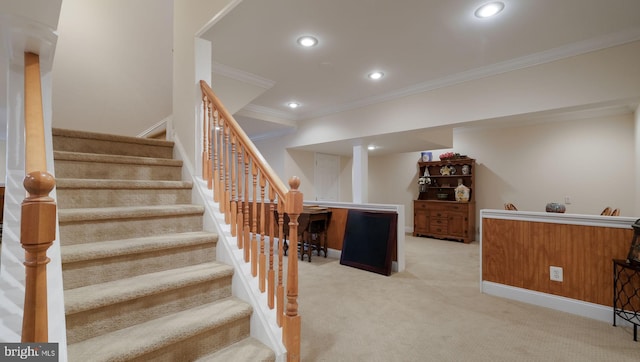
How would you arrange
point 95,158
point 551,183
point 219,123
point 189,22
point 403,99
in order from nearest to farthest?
point 95,158 < point 219,123 < point 189,22 < point 403,99 < point 551,183

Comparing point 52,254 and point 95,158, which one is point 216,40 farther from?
point 52,254

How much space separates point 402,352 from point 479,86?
2.89 meters

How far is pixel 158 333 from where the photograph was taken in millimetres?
1384

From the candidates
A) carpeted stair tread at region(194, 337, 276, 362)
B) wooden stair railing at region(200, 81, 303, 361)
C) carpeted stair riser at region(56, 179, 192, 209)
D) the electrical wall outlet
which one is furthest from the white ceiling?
carpeted stair tread at region(194, 337, 276, 362)

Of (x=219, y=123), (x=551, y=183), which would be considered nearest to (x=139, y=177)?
(x=219, y=123)

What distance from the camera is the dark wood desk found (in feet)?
13.3

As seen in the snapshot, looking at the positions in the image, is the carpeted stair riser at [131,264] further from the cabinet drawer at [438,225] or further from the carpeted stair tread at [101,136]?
the cabinet drawer at [438,225]

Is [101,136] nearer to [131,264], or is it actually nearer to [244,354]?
[131,264]

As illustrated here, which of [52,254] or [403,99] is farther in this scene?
[403,99]

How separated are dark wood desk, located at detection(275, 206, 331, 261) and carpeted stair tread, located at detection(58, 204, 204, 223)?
78.7 inches

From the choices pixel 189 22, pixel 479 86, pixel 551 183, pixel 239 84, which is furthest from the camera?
pixel 551 183

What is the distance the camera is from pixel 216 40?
269 cm

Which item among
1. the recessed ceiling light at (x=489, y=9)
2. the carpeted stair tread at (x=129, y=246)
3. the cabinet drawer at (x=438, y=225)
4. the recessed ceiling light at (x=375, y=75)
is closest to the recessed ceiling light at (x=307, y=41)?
the recessed ceiling light at (x=375, y=75)

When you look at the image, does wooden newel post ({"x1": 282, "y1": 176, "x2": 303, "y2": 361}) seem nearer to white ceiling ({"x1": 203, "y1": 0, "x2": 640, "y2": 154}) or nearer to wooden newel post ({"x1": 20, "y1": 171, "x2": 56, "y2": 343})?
wooden newel post ({"x1": 20, "y1": 171, "x2": 56, "y2": 343})
